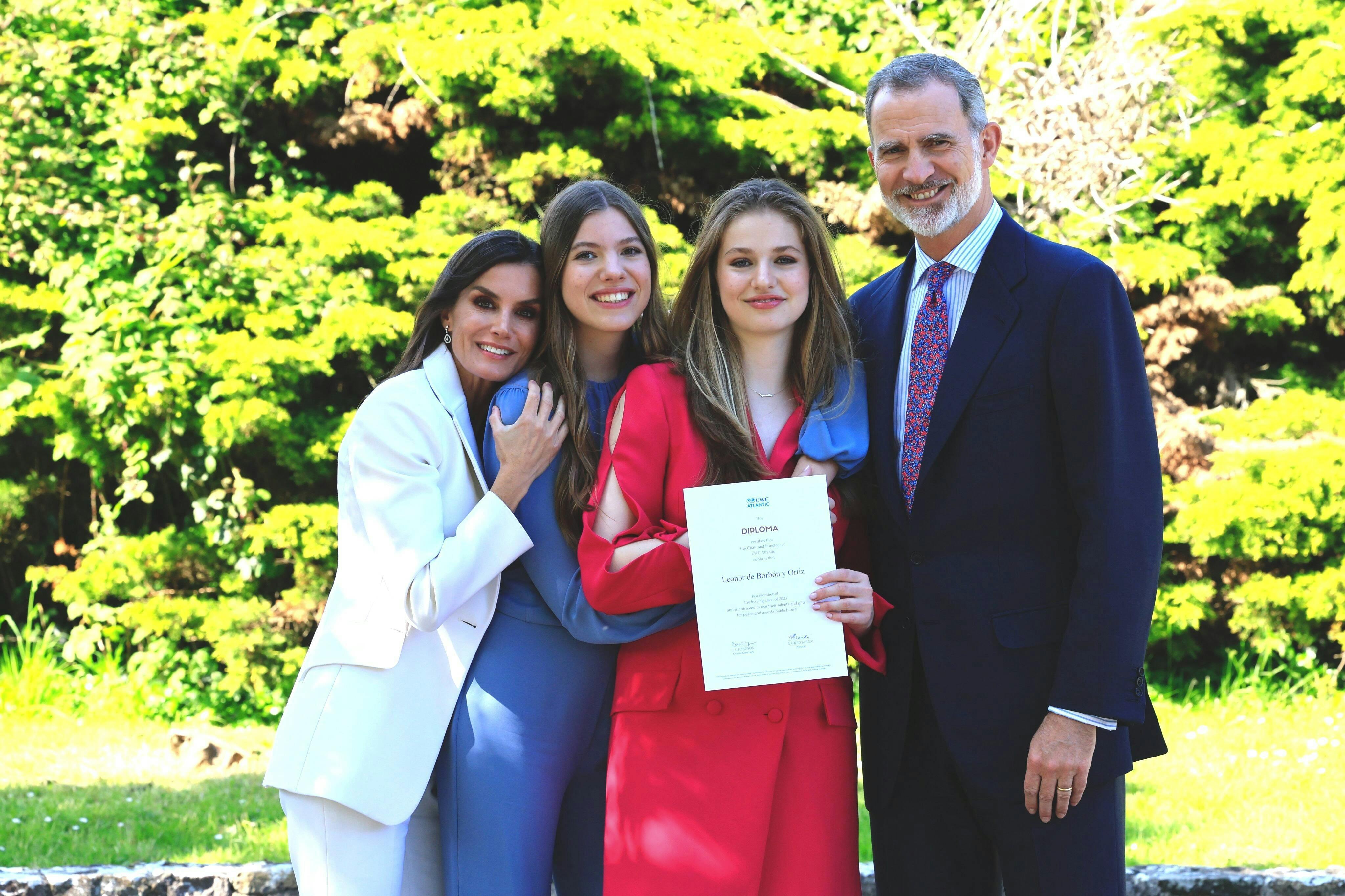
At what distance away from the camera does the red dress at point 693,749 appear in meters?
2.69

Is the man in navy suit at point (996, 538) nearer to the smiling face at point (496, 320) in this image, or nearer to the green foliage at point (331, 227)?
the smiling face at point (496, 320)

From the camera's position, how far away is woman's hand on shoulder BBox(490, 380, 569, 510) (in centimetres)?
290

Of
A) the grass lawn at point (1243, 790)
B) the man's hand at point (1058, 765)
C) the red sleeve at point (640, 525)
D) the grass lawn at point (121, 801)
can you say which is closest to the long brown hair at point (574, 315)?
the red sleeve at point (640, 525)

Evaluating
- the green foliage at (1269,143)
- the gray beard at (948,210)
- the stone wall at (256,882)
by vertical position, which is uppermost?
the green foliage at (1269,143)

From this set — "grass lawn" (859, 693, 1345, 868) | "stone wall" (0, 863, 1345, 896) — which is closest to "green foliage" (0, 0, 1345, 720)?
"grass lawn" (859, 693, 1345, 868)

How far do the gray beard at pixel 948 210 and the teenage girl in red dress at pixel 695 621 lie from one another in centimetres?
25

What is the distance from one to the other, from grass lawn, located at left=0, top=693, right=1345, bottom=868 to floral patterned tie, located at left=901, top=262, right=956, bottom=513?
77.2 inches

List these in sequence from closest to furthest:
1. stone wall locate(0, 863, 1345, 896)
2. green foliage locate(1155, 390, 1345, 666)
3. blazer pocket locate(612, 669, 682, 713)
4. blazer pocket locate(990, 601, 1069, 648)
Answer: blazer pocket locate(990, 601, 1069, 648) < blazer pocket locate(612, 669, 682, 713) < stone wall locate(0, 863, 1345, 896) < green foliage locate(1155, 390, 1345, 666)

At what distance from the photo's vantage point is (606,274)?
3055mm

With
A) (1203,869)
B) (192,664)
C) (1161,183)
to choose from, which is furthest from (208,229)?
(1203,869)

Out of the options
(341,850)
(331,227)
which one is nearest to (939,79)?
(341,850)

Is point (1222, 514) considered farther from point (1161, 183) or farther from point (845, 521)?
point (845, 521)

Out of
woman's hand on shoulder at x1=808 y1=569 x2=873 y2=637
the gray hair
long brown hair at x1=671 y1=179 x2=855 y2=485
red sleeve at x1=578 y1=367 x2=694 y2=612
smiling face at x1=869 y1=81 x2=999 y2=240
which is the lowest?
woman's hand on shoulder at x1=808 y1=569 x2=873 y2=637

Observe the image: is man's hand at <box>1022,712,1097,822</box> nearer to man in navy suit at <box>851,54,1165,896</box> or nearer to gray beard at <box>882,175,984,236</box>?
man in navy suit at <box>851,54,1165,896</box>
